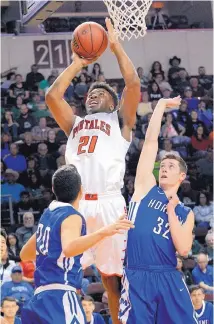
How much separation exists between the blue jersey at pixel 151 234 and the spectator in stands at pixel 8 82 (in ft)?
34.8

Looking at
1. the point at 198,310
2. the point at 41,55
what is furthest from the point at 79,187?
the point at 41,55

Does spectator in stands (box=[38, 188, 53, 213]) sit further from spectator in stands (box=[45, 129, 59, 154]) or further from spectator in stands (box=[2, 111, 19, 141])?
spectator in stands (box=[2, 111, 19, 141])

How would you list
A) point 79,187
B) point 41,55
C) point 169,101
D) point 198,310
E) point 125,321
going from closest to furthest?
point 79,187 < point 125,321 < point 169,101 < point 198,310 < point 41,55

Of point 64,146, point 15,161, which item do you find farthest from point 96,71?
point 15,161

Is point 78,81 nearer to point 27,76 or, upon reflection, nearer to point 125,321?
point 27,76

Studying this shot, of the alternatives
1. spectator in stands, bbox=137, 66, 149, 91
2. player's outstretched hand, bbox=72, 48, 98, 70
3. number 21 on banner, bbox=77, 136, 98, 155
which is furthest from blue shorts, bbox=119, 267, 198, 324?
spectator in stands, bbox=137, 66, 149, 91

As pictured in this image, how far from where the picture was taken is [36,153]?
45.4 feet

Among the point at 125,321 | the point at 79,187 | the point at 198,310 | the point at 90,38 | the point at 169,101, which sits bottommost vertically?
the point at 198,310

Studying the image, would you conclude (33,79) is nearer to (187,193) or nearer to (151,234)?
(187,193)

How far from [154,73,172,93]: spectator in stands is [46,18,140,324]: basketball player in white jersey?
34.1ft

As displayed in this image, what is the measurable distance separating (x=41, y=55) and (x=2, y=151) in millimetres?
4230

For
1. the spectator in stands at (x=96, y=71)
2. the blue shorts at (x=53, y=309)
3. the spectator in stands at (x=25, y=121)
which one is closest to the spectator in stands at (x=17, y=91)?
the spectator in stands at (x=25, y=121)

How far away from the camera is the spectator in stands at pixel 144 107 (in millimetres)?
15398

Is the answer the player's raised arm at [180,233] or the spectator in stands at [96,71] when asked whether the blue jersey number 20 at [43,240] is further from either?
the spectator in stands at [96,71]
